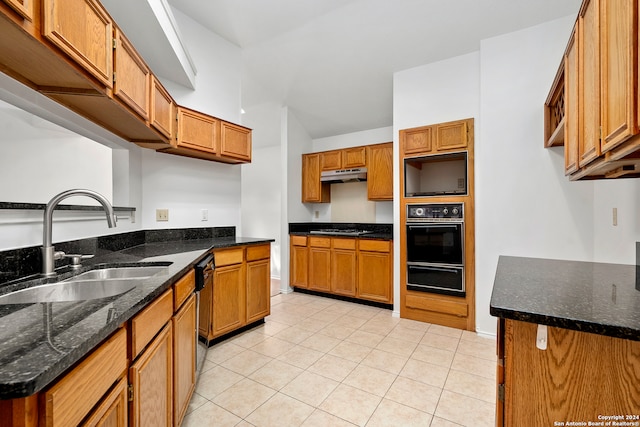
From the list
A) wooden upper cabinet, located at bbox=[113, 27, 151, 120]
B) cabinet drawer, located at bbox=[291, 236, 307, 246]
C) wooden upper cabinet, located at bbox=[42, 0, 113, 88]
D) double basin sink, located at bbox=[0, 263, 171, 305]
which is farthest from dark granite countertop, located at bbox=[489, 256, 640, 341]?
cabinet drawer, located at bbox=[291, 236, 307, 246]

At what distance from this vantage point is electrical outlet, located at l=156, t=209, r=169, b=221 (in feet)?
8.73

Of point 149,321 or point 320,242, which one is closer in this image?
point 149,321

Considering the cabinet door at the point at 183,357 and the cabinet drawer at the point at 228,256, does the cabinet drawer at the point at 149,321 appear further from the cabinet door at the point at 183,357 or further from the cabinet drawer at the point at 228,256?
the cabinet drawer at the point at 228,256

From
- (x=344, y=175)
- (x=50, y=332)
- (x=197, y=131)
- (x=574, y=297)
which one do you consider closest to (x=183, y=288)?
(x=50, y=332)

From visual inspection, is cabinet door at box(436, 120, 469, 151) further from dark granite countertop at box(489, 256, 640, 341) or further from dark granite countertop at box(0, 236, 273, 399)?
dark granite countertop at box(0, 236, 273, 399)

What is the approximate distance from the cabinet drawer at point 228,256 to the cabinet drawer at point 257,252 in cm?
10

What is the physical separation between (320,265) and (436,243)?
Result: 1619mm

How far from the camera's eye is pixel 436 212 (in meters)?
2.99

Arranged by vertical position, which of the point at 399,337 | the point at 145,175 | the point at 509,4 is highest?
the point at 509,4

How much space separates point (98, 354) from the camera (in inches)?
30.0

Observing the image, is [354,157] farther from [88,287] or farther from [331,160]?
[88,287]

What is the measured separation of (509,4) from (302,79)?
2.27 meters

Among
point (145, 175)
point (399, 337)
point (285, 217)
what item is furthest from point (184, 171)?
point (399, 337)

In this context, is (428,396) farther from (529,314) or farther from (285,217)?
(285,217)
